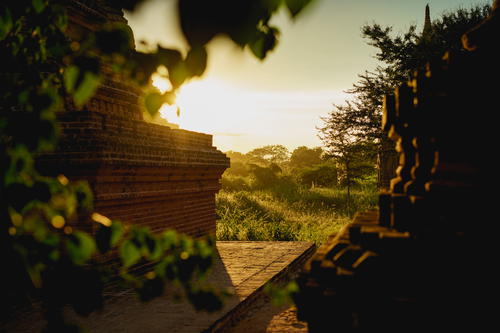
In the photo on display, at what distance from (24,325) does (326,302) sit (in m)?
4.97

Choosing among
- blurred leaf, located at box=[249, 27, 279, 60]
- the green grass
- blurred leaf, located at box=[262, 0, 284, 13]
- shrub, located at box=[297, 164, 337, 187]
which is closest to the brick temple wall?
the green grass

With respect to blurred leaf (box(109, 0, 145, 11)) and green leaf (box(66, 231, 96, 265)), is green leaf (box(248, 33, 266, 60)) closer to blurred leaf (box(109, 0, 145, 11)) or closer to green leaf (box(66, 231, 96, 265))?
blurred leaf (box(109, 0, 145, 11))

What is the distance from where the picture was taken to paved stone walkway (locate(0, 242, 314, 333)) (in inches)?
218

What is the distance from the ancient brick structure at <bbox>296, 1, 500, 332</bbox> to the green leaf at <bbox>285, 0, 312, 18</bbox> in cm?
104

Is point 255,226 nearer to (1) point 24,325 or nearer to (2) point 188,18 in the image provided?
(1) point 24,325

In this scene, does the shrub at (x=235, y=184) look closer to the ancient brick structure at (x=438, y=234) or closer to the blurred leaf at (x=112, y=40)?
the ancient brick structure at (x=438, y=234)

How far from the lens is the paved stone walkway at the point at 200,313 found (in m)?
5.53

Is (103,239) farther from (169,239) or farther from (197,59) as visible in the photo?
(197,59)

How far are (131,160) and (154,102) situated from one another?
626 cm

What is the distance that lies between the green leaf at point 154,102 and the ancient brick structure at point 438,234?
109 cm

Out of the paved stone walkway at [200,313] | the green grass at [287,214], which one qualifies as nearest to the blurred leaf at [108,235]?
the paved stone walkway at [200,313]

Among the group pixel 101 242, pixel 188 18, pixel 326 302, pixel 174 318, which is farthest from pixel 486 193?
pixel 174 318

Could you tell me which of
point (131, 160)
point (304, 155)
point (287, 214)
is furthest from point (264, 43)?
point (304, 155)

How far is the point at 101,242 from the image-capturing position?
1.82 m
